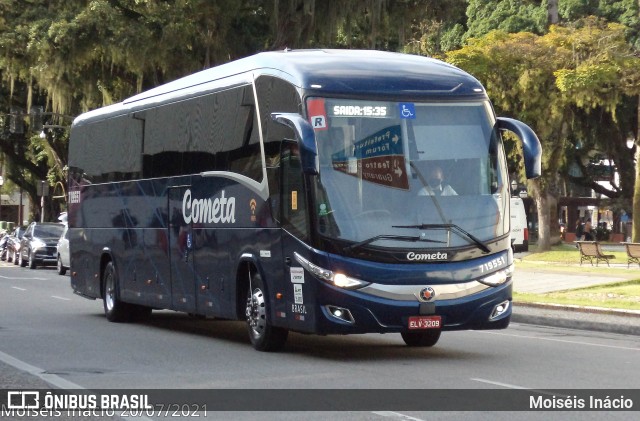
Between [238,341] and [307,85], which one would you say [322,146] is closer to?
[307,85]

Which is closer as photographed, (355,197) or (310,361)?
(355,197)

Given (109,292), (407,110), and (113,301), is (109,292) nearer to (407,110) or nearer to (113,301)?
(113,301)

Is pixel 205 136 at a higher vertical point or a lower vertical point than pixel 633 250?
higher

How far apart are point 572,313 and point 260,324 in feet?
29.7

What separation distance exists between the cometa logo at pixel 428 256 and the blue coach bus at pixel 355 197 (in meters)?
0.02

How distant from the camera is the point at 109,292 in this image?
21.9 meters

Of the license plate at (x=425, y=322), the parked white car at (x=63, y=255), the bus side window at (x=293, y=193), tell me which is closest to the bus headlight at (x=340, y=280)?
the bus side window at (x=293, y=193)

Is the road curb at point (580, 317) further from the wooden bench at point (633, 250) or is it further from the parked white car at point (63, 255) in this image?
the parked white car at point (63, 255)

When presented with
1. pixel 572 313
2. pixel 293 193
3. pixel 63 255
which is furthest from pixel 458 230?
pixel 63 255

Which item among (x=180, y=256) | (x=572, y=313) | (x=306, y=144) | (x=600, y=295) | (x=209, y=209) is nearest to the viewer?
(x=306, y=144)

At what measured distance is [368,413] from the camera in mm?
10430

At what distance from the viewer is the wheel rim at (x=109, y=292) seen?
21.7m

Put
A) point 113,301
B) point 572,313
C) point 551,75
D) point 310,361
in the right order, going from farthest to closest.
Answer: point 551,75 → point 572,313 → point 113,301 → point 310,361

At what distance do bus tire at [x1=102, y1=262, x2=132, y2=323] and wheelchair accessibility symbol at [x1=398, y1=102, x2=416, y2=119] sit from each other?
810 cm
